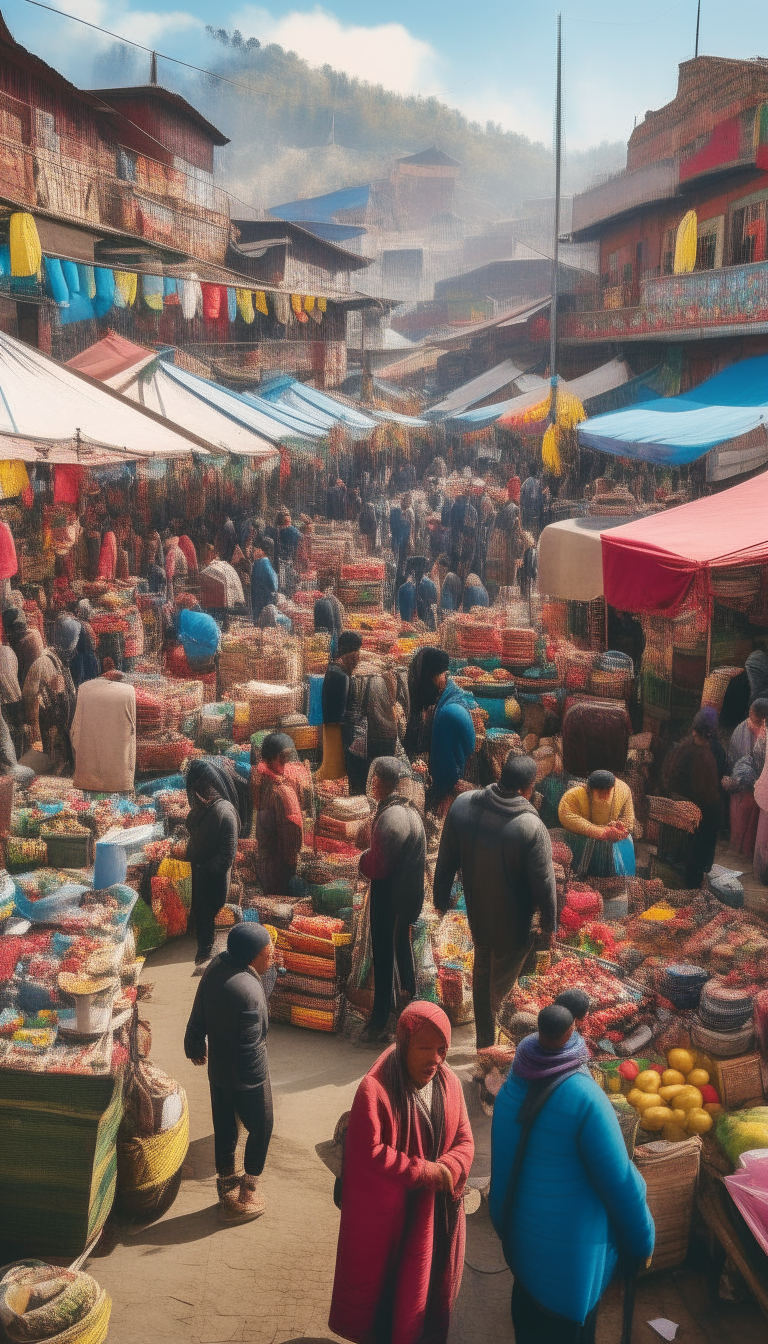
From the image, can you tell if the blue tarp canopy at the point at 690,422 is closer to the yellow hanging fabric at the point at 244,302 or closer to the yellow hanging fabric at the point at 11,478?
the yellow hanging fabric at the point at 244,302

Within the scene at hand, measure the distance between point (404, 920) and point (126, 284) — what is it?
37.0 feet

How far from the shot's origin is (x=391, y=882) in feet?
17.8

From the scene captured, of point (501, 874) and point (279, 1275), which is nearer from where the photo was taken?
point (279, 1275)

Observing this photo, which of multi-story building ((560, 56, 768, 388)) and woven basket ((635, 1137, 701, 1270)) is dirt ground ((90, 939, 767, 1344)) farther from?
multi-story building ((560, 56, 768, 388))

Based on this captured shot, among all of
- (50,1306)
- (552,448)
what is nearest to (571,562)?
(50,1306)

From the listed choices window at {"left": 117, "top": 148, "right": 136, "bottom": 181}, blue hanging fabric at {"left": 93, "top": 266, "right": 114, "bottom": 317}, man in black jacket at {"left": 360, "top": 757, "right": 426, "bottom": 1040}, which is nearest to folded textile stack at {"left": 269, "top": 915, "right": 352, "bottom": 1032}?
man in black jacket at {"left": 360, "top": 757, "right": 426, "bottom": 1040}

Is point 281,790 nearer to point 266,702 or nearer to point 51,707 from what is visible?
point 266,702

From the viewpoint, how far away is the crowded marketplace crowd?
3.16 metres

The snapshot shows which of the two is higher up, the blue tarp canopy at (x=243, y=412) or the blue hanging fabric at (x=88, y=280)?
the blue hanging fabric at (x=88, y=280)

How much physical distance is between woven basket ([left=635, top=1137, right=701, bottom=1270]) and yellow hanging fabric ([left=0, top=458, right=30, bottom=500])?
735 centimetres

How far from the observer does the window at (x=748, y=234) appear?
68.6 ft

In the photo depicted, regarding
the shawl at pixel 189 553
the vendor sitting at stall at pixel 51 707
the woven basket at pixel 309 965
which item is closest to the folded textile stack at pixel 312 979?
the woven basket at pixel 309 965

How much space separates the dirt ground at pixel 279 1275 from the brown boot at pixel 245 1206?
4 centimetres

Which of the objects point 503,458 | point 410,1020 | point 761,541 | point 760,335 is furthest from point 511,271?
point 410,1020
